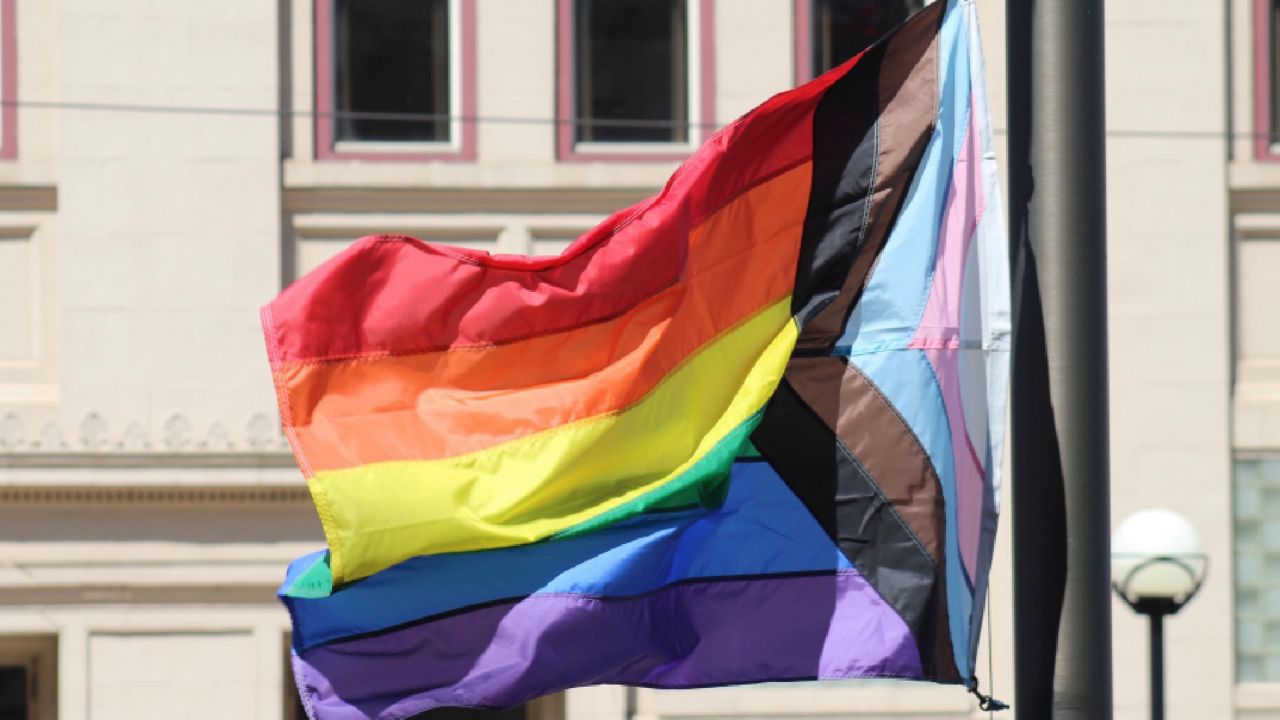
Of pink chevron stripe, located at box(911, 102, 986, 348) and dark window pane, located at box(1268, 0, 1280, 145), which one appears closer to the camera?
pink chevron stripe, located at box(911, 102, 986, 348)

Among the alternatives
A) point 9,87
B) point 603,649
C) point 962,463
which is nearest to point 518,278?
point 603,649

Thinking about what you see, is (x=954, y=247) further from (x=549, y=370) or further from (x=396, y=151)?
(x=396, y=151)

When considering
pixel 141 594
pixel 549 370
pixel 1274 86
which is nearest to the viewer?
pixel 549 370

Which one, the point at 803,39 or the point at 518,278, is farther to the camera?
the point at 803,39

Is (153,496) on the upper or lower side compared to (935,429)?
lower

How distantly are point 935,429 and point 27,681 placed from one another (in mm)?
7362

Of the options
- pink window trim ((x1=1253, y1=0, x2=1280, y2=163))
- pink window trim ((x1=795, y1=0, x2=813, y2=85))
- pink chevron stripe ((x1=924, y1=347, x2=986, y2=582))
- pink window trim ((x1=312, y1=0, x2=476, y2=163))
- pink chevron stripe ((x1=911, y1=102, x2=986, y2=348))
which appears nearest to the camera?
pink chevron stripe ((x1=924, y1=347, x2=986, y2=582))

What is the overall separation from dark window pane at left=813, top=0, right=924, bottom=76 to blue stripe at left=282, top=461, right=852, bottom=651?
19.2 feet

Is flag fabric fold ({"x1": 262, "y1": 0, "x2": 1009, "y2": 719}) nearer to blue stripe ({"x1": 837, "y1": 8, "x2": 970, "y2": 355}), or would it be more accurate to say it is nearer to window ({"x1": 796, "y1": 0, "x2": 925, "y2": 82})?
blue stripe ({"x1": 837, "y1": 8, "x2": 970, "y2": 355})

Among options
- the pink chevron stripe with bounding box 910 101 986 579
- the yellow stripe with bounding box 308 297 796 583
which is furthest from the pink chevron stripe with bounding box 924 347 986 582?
the yellow stripe with bounding box 308 297 796 583

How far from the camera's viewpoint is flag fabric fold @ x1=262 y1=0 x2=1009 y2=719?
613 cm

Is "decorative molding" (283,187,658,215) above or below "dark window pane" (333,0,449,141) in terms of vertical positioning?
below

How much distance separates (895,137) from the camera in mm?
6410

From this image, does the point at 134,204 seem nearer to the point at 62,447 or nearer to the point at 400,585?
the point at 62,447
